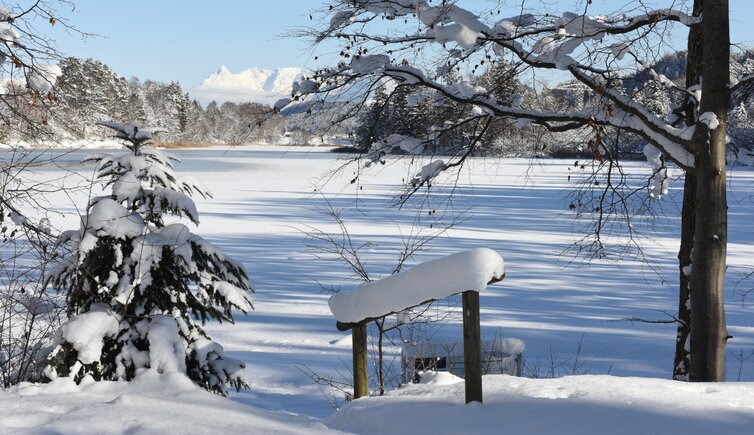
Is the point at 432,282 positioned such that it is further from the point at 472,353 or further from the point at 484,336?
the point at 484,336

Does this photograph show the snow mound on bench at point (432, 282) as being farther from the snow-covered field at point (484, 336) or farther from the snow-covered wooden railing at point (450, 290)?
the snow-covered field at point (484, 336)

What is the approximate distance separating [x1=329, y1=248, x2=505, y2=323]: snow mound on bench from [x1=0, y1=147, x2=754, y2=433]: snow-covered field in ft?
1.71

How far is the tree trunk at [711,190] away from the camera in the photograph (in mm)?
4941

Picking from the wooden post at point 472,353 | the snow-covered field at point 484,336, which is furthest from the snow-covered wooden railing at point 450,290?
the snow-covered field at point 484,336

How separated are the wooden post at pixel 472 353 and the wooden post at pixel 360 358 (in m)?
0.87

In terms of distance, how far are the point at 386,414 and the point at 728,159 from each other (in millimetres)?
4034

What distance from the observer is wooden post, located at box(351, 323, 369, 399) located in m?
4.42

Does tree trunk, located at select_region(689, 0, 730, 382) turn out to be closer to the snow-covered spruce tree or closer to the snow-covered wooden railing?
the snow-covered wooden railing

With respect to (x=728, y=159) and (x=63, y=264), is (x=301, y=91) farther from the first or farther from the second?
(x=728, y=159)

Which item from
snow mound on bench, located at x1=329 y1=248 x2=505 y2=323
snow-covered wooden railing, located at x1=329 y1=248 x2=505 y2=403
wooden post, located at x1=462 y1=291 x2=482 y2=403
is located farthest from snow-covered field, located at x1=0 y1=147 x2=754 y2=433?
snow mound on bench, located at x1=329 y1=248 x2=505 y2=323

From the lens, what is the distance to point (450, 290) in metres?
3.51

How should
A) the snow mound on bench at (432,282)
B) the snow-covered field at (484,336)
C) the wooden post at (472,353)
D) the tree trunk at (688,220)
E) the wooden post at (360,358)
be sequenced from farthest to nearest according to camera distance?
the tree trunk at (688,220)
the wooden post at (360,358)
the wooden post at (472,353)
the snow mound on bench at (432,282)
the snow-covered field at (484,336)

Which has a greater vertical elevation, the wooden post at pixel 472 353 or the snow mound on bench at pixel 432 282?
the snow mound on bench at pixel 432 282

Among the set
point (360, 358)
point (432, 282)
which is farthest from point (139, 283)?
point (432, 282)
